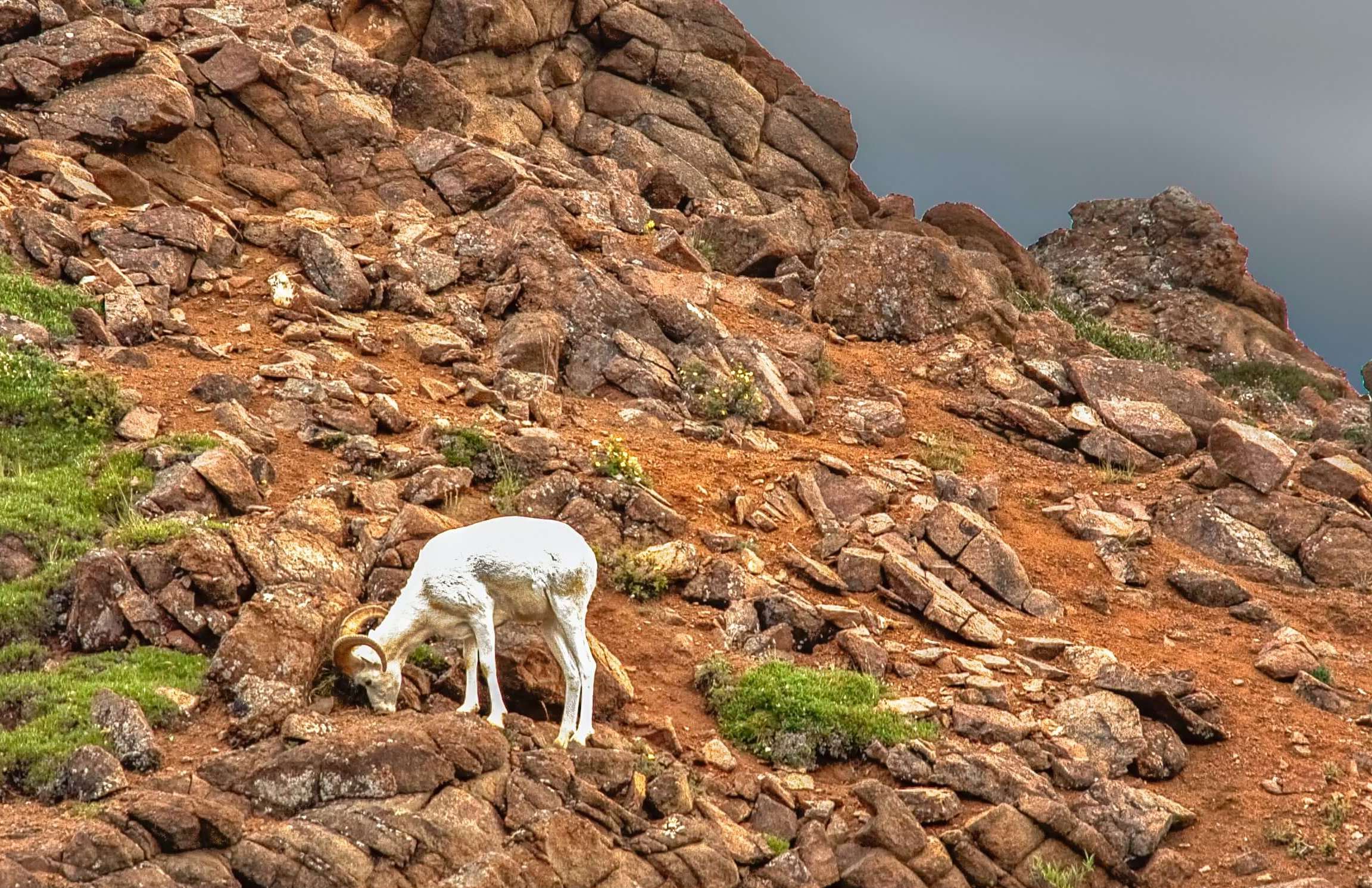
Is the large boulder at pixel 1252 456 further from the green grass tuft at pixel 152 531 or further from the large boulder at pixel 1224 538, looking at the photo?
the green grass tuft at pixel 152 531

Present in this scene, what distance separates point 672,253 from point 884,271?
4423 mm

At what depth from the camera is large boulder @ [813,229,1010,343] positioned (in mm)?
29453

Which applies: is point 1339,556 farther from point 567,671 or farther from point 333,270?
point 333,270

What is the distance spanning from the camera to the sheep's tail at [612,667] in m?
14.9

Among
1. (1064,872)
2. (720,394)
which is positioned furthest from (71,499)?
(1064,872)

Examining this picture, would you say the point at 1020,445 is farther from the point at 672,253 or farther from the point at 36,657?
the point at 36,657

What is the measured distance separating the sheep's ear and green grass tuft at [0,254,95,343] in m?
10.2

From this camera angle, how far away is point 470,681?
13.3 m

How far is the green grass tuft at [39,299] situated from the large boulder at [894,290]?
1422 cm

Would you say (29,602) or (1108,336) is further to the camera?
(1108,336)

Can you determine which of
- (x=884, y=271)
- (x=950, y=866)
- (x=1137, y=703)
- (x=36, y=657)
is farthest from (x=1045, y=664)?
(x=884, y=271)

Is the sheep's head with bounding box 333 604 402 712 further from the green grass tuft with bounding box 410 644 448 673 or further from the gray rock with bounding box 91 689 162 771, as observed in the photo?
the gray rock with bounding box 91 689 162 771

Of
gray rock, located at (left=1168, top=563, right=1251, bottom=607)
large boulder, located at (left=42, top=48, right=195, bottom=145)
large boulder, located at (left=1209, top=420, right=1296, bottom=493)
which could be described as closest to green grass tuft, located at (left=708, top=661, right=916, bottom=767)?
gray rock, located at (left=1168, top=563, right=1251, bottom=607)

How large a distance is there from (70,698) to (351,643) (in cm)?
259
